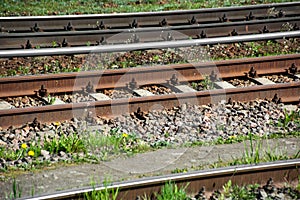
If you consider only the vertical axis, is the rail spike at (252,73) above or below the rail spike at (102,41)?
A: below

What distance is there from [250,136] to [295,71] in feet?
10.9

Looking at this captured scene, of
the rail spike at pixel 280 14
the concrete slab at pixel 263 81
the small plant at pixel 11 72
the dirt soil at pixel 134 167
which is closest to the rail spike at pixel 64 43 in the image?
the small plant at pixel 11 72

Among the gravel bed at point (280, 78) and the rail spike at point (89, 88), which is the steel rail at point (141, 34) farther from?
the rail spike at point (89, 88)

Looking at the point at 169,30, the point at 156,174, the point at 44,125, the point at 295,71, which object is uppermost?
the point at 169,30

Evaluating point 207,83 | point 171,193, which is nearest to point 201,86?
point 207,83

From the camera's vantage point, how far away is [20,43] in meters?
12.1

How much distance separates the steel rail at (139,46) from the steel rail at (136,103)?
2.14 meters

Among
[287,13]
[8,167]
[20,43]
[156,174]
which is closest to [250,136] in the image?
[156,174]

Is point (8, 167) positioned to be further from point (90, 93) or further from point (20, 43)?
point (20, 43)

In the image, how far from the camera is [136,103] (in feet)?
30.6

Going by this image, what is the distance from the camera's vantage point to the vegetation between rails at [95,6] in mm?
14367

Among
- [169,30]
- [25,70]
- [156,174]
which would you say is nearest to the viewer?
[156,174]

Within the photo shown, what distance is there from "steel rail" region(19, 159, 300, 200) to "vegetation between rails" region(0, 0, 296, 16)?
26.0 feet

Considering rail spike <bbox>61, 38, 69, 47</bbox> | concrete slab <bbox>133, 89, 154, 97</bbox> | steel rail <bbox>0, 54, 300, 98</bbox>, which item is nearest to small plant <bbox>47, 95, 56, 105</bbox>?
steel rail <bbox>0, 54, 300, 98</bbox>
